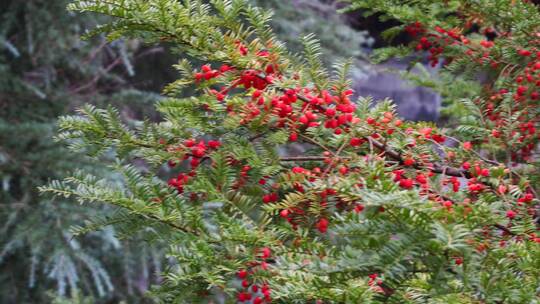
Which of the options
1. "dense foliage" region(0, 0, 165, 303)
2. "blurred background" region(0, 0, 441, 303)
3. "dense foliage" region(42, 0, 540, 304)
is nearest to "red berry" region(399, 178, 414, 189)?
"dense foliage" region(42, 0, 540, 304)

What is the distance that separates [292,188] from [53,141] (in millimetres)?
1458

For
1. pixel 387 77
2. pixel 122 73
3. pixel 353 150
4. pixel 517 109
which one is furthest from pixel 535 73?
pixel 387 77

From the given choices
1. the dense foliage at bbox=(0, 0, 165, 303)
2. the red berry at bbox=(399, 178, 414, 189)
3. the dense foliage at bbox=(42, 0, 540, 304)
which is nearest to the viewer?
the dense foliage at bbox=(42, 0, 540, 304)

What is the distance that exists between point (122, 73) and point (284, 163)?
2.28 m

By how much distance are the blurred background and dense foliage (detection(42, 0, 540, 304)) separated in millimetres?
1287

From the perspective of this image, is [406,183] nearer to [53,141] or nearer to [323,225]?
[323,225]

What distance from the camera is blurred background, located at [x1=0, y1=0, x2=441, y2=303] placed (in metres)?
2.12

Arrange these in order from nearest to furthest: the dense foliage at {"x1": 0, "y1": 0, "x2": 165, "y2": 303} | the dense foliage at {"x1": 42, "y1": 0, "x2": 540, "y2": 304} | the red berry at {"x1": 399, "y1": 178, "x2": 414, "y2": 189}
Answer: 1. the dense foliage at {"x1": 42, "y1": 0, "x2": 540, "y2": 304}
2. the red berry at {"x1": 399, "y1": 178, "x2": 414, "y2": 189}
3. the dense foliage at {"x1": 0, "y1": 0, "x2": 165, "y2": 303}

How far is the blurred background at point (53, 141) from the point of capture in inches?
83.5

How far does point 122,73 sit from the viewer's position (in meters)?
2.92

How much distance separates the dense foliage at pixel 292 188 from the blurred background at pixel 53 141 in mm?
1287

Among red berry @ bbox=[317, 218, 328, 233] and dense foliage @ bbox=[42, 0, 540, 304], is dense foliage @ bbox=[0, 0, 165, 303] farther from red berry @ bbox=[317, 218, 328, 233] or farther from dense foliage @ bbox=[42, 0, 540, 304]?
red berry @ bbox=[317, 218, 328, 233]

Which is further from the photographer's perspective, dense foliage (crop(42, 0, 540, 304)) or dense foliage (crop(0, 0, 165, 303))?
dense foliage (crop(0, 0, 165, 303))

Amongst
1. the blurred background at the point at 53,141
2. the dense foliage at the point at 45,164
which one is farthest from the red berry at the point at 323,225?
the dense foliage at the point at 45,164
